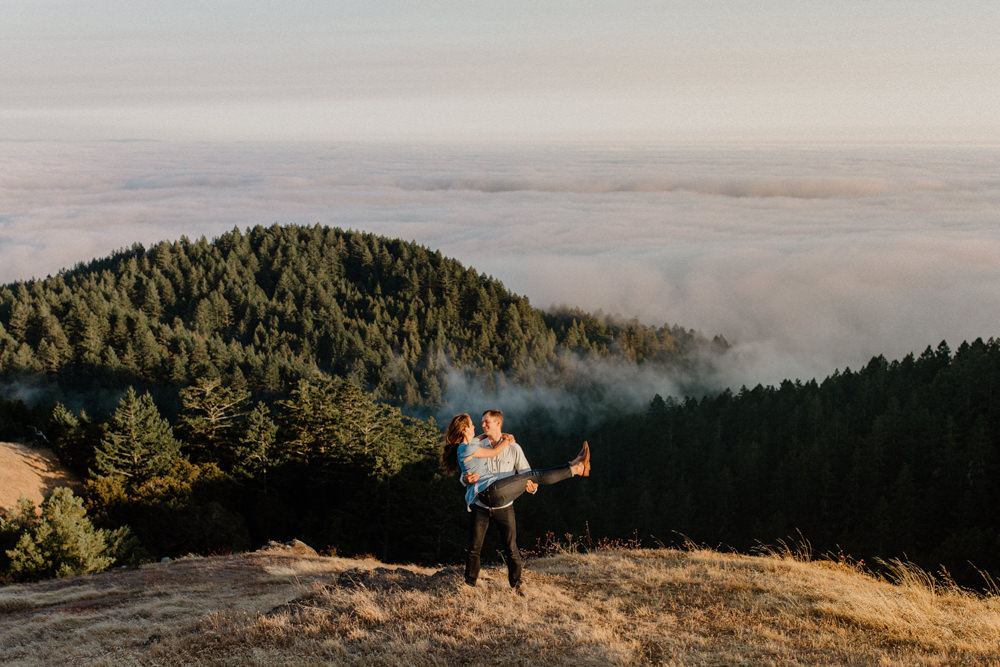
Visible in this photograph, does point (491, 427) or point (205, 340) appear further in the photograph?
point (205, 340)

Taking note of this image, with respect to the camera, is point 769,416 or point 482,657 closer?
point 482,657

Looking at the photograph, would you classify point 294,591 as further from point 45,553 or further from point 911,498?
point 911,498

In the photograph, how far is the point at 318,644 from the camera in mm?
8867

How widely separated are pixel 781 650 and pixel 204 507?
42.2 meters

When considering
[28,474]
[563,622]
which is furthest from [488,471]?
[28,474]

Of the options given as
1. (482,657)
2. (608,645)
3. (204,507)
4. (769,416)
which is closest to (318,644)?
(482,657)

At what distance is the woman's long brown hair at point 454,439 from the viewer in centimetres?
973

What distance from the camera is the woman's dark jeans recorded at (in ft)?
31.7

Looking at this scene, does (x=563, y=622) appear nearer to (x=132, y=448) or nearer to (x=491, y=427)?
(x=491, y=427)

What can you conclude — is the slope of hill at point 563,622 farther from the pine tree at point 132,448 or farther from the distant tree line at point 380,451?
the pine tree at point 132,448

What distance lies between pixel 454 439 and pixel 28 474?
47535 mm

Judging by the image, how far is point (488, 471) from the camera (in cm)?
973

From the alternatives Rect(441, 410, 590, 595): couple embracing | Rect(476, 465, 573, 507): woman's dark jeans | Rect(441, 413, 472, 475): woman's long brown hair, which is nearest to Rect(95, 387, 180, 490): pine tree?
Rect(441, 413, 472, 475): woman's long brown hair

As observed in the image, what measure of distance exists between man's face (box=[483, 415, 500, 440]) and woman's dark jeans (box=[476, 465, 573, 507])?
0.66m
